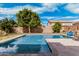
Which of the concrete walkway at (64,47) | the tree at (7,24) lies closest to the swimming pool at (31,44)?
the concrete walkway at (64,47)

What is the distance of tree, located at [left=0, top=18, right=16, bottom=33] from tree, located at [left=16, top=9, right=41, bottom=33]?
0.15m

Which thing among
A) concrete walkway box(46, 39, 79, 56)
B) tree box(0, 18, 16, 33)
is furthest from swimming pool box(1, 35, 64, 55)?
tree box(0, 18, 16, 33)

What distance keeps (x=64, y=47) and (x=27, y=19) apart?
3.18ft

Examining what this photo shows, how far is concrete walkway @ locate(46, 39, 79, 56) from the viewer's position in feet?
14.2

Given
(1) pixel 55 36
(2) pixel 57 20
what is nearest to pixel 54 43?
(1) pixel 55 36

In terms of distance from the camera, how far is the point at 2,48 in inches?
172

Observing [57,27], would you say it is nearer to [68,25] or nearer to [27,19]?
[68,25]

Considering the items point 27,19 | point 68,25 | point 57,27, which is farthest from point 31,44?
point 68,25

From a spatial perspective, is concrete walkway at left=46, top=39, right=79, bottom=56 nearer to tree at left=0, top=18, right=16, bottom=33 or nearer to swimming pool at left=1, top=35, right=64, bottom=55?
swimming pool at left=1, top=35, right=64, bottom=55

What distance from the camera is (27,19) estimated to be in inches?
178

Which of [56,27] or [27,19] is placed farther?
[27,19]

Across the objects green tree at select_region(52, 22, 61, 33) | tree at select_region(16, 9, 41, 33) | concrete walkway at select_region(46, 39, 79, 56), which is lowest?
concrete walkway at select_region(46, 39, 79, 56)

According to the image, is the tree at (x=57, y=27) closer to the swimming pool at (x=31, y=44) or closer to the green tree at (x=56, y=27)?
the green tree at (x=56, y=27)

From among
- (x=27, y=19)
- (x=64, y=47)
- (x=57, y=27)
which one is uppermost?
→ (x=27, y=19)
